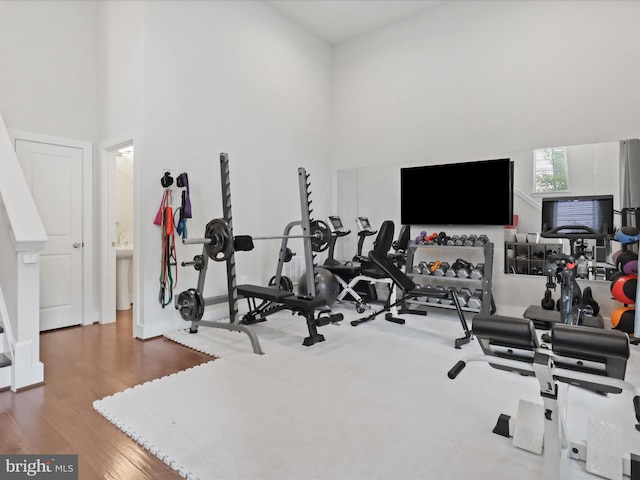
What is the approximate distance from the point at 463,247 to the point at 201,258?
3.49 meters

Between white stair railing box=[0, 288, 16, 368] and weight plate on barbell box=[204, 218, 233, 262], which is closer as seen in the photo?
white stair railing box=[0, 288, 16, 368]

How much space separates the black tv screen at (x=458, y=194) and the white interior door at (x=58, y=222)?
4589 millimetres

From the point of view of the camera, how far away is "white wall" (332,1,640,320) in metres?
4.41

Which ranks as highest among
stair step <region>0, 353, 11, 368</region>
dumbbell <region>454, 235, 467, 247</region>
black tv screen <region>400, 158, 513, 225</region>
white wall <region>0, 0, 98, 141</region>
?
white wall <region>0, 0, 98, 141</region>

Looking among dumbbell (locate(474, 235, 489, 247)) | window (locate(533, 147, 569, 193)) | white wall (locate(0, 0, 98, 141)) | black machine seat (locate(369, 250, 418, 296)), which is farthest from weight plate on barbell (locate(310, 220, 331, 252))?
white wall (locate(0, 0, 98, 141))

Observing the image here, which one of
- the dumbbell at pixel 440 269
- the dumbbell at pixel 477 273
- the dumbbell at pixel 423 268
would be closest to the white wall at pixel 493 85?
the dumbbell at pixel 477 273

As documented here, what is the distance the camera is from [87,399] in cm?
263

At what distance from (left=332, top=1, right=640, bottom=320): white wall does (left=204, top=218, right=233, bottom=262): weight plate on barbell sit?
350 cm

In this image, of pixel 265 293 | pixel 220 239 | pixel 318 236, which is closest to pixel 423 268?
pixel 318 236

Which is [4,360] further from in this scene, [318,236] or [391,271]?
[391,271]

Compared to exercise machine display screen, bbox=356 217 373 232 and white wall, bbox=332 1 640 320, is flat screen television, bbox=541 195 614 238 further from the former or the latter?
exercise machine display screen, bbox=356 217 373 232

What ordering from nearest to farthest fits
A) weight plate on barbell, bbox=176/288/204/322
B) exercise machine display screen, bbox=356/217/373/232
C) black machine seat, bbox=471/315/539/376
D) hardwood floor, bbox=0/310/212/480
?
black machine seat, bbox=471/315/539/376, hardwood floor, bbox=0/310/212/480, weight plate on barbell, bbox=176/288/204/322, exercise machine display screen, bbox=356/217/373/232

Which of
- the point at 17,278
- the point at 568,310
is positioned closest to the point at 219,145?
the point at 17,278

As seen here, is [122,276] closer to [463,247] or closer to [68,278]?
[68,278]
